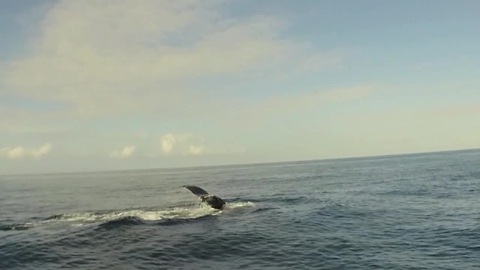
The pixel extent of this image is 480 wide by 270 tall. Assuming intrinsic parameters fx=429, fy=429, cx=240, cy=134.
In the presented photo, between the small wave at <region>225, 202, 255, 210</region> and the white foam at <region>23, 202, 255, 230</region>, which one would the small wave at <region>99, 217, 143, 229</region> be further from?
the small wave at <region>225, 202, 255, 210</region>

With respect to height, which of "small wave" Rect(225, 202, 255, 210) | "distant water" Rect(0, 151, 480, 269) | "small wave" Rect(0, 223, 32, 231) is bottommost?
"distant water" Rect(0, 151, 480, 269)

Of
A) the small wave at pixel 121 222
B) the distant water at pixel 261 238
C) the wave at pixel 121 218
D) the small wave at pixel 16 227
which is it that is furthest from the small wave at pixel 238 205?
the small wave at pixel 16 227

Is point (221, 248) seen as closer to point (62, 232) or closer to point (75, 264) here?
point (75, 264)

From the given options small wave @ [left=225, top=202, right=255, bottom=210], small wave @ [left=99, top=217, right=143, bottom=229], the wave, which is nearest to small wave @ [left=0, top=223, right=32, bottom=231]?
the wave

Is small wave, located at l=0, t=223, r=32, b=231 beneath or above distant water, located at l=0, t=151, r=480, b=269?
above

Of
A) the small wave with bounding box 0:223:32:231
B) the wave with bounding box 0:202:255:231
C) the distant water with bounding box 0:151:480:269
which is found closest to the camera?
the distant water with bounding box 0:151:480:269

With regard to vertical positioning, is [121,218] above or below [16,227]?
above

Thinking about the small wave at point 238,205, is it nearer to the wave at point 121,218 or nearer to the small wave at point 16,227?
the wave at point 121,218

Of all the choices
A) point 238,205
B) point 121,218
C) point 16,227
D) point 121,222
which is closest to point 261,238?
point 121,222

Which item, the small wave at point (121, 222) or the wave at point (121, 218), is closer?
the small wave at point (121, 222)

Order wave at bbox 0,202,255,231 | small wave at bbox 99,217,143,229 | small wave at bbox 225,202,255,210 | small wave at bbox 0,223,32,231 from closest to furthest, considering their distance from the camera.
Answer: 1. small wave at bbox 99,217,143,229
2. small wave at bbox 0,223,32,231
3. wave at bbox 0,202,255,231
4. small wave at bbox 225,202,255,210

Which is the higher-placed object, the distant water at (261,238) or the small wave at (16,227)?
the small wave at (16,227)

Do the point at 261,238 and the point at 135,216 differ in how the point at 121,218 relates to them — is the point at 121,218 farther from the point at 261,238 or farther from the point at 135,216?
the point at 261,238

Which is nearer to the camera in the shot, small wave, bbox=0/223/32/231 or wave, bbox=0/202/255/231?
small wave, bbox=0/223/32/231
